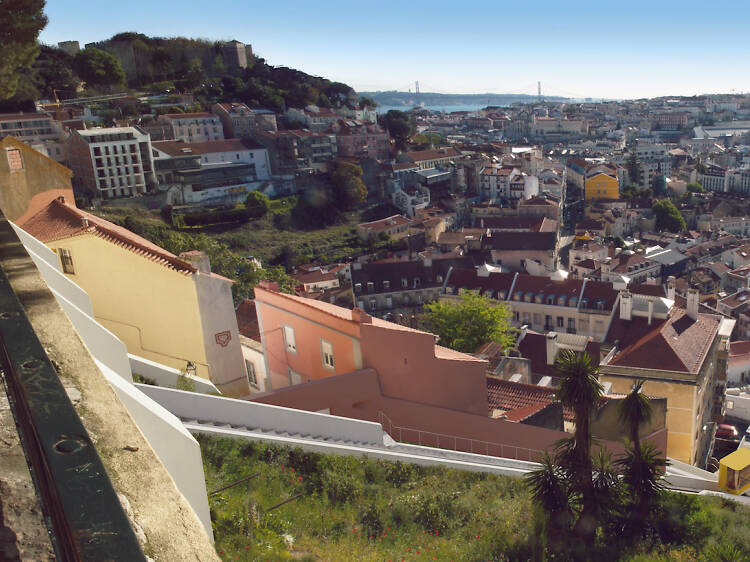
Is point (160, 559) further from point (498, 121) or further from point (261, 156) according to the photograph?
point (498, 121)

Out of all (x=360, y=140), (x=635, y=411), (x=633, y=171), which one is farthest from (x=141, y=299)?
(x=633, y=171)

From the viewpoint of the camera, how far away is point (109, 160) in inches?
1923

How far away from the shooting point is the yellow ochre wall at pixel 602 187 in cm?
8019

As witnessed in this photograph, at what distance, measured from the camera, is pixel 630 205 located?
73.8 metres

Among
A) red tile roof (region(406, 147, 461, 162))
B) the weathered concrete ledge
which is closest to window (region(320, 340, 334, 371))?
the weathered concrete ledge

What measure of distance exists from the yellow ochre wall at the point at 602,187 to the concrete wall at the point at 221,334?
75.7 m

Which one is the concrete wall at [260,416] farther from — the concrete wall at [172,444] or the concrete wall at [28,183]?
the concrete wall at [28,183]

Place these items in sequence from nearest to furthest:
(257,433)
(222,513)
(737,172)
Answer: (222,513) < (257,433) < (737,172)

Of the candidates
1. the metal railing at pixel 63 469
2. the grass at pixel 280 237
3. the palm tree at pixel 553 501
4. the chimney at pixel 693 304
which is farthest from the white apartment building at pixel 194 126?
the metal railing at pixel 63 469

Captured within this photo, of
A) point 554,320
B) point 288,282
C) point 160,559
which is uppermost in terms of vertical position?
point 160,559

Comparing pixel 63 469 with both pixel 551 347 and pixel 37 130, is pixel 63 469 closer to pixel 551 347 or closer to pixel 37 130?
pixel 551 347

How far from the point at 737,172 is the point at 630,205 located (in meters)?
28.4

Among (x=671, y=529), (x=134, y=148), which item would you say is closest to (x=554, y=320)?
(x=671, y=529)

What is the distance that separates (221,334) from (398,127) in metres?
71.0
